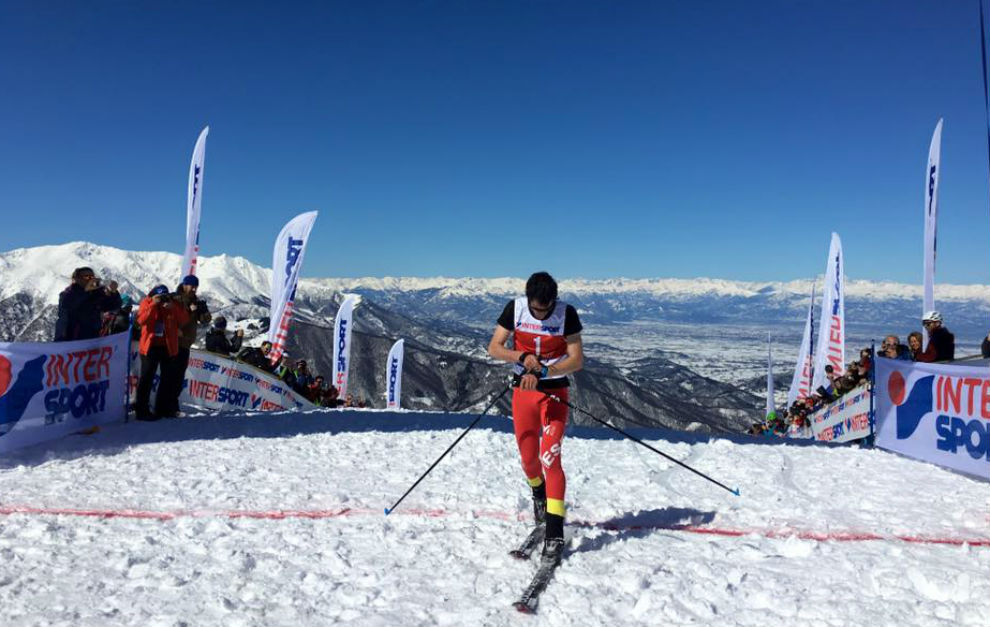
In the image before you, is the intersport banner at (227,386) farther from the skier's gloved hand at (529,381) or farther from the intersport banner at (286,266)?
the skier's gloved hand at (529,381)

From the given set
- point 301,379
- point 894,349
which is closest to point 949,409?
point 894,349

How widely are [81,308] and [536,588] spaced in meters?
9.46

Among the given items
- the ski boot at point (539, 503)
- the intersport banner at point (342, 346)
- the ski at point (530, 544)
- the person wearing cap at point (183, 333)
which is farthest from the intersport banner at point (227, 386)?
the ski at point (530, 544)

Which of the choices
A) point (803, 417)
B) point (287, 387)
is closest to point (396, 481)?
point (287, 387)

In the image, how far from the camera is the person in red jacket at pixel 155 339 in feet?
31.1

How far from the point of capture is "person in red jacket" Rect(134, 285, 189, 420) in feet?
31.1

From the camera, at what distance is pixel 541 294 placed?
4.47 metres

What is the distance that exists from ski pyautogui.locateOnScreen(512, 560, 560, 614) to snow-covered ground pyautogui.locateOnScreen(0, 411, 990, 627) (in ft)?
0.24

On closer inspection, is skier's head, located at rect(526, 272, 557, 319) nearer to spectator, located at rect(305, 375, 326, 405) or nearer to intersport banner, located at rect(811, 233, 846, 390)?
spectator, located at rect(305, 375, 326, 405)

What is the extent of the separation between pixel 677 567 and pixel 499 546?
4.62 ft

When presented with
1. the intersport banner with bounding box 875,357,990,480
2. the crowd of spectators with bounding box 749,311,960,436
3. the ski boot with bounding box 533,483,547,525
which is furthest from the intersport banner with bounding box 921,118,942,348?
the ski boot with bounding box 533,483,547,525

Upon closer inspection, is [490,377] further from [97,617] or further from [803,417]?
[97,617]

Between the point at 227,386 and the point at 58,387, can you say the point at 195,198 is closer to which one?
the point at 227,386

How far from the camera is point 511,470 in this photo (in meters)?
7.39
